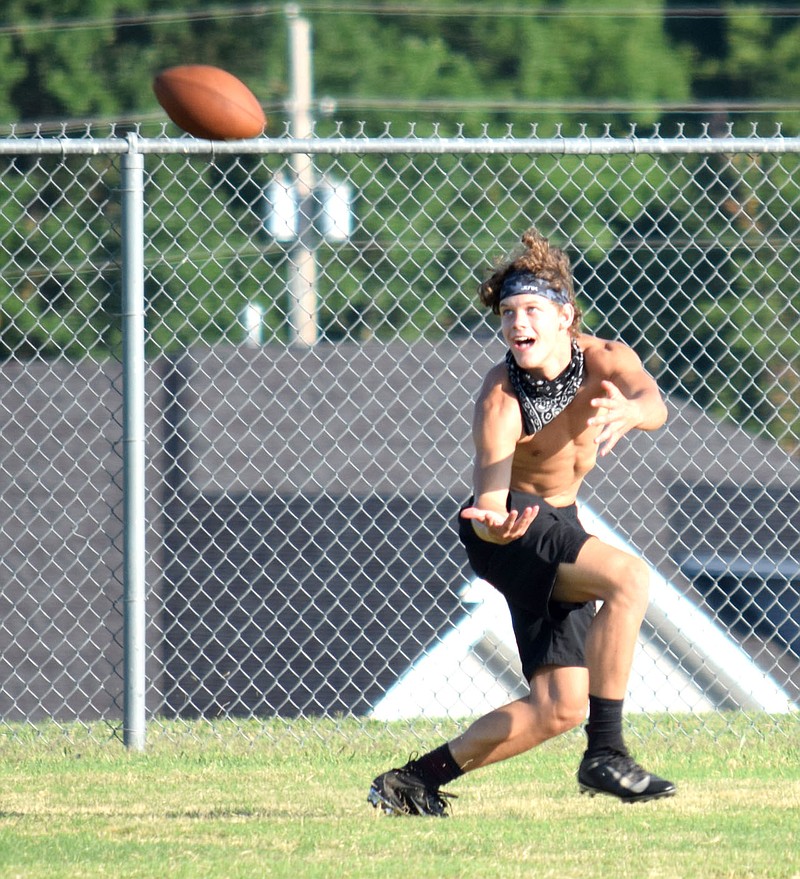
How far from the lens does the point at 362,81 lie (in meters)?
23.3

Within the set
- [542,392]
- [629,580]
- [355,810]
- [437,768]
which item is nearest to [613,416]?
[542,392]

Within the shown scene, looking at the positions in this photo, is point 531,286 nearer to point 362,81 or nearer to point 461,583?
point 461,583

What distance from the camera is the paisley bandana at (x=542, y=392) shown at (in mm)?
3949

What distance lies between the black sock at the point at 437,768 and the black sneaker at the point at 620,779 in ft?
1.26

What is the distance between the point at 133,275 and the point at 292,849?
2.15 metres

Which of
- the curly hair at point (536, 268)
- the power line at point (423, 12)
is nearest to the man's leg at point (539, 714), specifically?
the curly hair at point (536, 268)

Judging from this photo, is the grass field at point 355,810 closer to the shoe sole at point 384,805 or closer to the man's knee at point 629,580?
the shoe sole at point 384,805

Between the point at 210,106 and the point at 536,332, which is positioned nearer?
the point at 536,332

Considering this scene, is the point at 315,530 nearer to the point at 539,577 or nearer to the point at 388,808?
the point at 388,808

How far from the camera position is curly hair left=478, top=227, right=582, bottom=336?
4062 mm

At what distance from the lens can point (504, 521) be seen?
145 inches

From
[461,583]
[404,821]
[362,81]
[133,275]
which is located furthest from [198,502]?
[362,81]

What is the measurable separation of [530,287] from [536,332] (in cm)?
13

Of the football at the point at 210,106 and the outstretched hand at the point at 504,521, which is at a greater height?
the football at the point at 210,106
